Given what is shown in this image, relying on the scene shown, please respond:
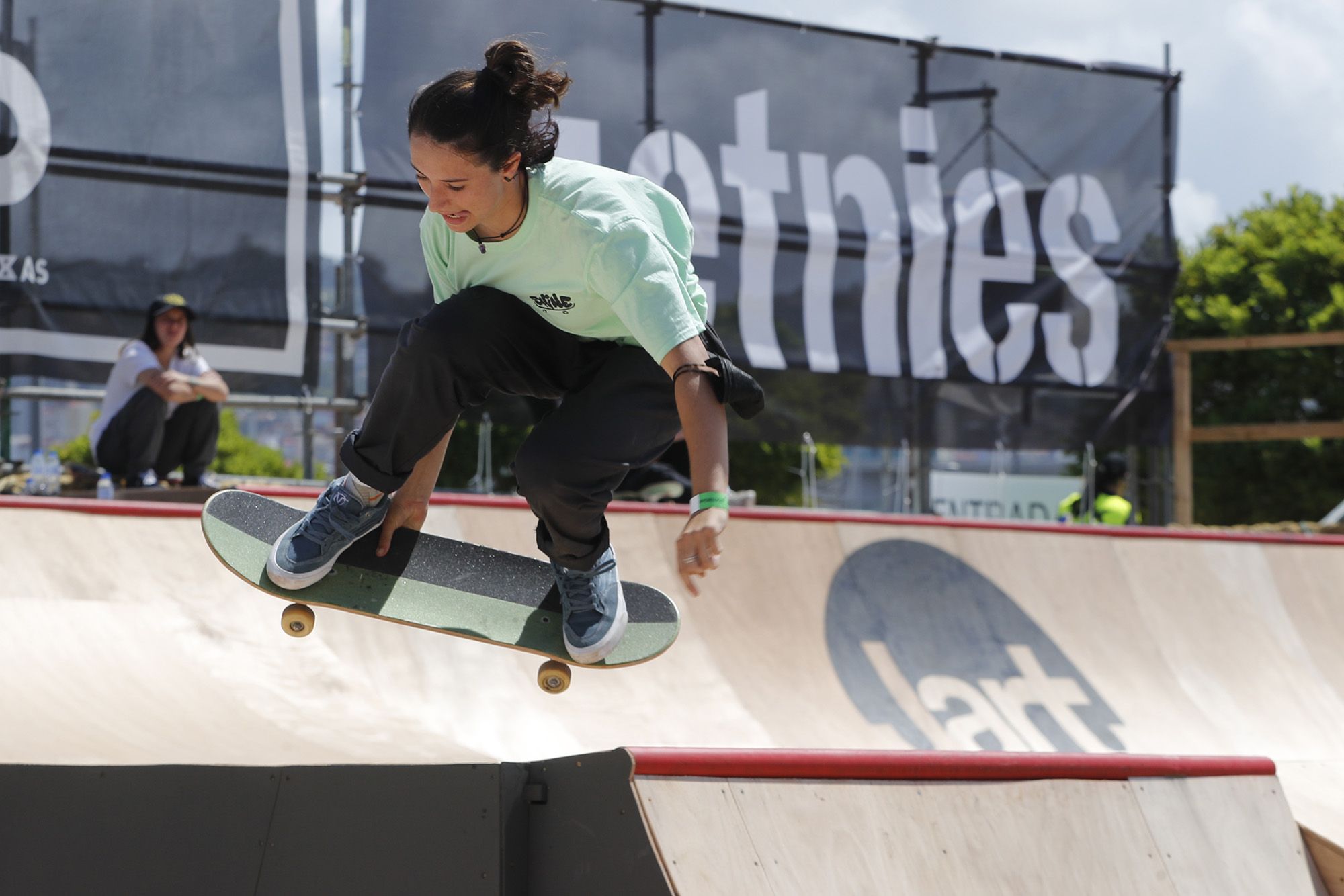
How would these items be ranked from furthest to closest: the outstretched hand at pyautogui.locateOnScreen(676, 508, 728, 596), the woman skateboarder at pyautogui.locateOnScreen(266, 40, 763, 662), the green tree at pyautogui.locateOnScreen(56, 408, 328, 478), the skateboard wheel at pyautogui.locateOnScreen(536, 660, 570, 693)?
the green tree at pyautogui.locateOnScreen(56, 408, 328, 478) → the skateboard wheel at pyautogui.locateOnScreen(536, 660, 570, 693) → the woman skateboarder at pyautogui.locateOnScreen(266, 40, 763, 662) → the outstretched hand at pyautogui.locateOnScreen(676, 508, 728, 596)

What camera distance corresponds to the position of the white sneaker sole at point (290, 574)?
3305 mm

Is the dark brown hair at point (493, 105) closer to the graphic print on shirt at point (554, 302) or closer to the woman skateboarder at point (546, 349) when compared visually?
the woman skateboarder at point (546, 349)

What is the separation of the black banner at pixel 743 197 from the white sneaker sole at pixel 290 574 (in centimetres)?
434

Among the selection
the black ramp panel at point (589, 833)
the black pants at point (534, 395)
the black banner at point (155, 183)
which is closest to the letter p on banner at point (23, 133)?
the black banner at point (155, 183)

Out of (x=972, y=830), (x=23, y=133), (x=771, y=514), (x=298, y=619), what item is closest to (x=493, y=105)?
(x=298, y=619)

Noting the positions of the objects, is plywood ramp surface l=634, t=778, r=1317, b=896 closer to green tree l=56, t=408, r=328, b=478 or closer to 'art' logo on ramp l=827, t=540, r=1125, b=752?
'art' logo on ramp l=827, t=540, r=1125, b=752

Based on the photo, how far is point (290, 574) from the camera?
3.30 m

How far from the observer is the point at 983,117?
9.82m

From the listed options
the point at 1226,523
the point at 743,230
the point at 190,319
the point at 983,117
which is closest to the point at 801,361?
the point at 743,230

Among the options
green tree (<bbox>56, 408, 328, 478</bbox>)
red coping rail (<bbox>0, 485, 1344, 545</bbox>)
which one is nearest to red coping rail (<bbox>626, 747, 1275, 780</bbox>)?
red coping rail (<bbox>0, 485, 1344, 545</bbox>)

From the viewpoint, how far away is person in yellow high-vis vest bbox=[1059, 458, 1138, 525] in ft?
30.3

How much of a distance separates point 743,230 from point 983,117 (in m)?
2.46

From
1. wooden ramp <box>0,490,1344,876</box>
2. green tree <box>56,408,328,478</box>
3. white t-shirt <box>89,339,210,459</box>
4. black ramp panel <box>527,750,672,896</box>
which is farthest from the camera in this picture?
green tree <box>56,408,328,478</box>

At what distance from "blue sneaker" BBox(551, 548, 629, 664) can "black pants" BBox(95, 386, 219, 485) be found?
13.4 feet
